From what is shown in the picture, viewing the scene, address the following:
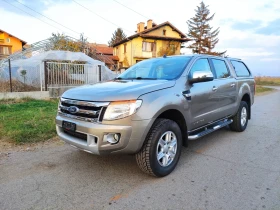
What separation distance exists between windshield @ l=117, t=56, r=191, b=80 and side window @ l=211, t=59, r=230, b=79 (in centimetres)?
95

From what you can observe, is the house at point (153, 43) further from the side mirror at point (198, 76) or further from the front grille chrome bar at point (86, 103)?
the front grille chrome bar at point (86, 103)

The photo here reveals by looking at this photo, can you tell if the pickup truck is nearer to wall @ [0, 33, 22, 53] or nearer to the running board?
the running board

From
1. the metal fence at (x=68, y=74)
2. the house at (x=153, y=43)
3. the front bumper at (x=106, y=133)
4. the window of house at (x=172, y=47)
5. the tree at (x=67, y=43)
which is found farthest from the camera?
the window of house at (x=172, y=47)

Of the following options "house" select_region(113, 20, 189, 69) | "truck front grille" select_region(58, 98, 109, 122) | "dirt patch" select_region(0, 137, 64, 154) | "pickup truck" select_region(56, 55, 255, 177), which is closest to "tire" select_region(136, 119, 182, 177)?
"pickup truck" select_region(56, 55, 255, 177)

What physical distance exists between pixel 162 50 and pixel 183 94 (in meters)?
28.2

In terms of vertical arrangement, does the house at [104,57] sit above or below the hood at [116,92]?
above

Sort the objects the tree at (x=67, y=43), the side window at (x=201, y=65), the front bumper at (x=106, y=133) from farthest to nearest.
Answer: the tree at (x=67, y=43), the side window at (x=201, y=65), the front bumper at (x=106, y=133)

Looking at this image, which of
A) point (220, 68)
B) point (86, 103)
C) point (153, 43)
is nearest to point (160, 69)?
point (220, 68)

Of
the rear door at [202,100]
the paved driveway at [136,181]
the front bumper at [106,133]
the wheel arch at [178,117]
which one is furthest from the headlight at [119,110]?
the rear door at [202,100]

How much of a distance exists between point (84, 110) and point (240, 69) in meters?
4.44

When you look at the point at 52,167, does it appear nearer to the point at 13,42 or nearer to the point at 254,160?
the point at 254,160

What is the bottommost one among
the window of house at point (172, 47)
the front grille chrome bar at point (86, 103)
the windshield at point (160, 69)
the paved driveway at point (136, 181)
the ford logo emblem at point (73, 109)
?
the paved driveway at point (136, 181)

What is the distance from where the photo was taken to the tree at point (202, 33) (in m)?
38.5

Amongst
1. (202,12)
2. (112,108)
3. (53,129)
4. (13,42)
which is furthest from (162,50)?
(112,108)
